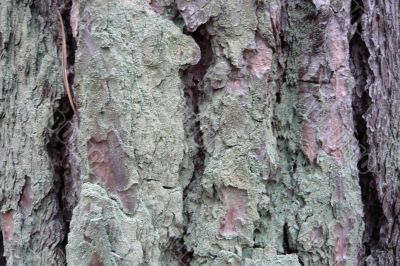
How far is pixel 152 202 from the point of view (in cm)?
91

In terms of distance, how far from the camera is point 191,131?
95cm

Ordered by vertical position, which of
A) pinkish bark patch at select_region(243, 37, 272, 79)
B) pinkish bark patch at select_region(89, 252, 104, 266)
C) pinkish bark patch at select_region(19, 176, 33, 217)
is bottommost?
pinkish bark patch at select_region(89, 252, 104, 266)

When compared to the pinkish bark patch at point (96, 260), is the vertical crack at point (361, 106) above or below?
above

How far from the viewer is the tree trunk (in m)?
0.90

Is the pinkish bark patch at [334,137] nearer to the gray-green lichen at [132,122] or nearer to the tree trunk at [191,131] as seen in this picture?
the tree trunk at [191,131]

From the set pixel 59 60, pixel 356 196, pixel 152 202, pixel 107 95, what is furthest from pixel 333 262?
pixel 59 60

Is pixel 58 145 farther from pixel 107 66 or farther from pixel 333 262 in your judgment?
pixel 333 262

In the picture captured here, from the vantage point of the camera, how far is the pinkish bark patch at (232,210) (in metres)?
0.92

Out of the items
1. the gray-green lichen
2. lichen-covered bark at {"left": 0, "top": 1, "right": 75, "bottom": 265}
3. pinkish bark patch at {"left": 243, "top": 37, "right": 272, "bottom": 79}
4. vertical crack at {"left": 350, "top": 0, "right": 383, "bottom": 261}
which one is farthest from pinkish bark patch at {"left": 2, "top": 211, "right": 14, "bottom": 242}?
vertical crack at {"left": 350, "top": 0, "right": 383, "bottom": 261}

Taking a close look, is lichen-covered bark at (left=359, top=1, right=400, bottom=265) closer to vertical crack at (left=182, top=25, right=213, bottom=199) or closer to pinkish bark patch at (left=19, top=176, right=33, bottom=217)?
vertical crack at (left=182, top=25, right=213, bottom=199)

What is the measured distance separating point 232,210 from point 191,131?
154mm

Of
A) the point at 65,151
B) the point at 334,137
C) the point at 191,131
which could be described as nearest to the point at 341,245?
the point at 334,137

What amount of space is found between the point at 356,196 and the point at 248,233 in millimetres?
223

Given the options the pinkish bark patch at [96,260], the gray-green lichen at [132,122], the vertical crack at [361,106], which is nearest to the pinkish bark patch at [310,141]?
the vertical crack at [361,106]
